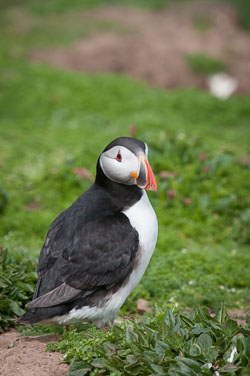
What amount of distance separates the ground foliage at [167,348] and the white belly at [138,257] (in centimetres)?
32

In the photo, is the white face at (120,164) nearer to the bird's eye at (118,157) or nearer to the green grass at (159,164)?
the bird's eye at (118,157)

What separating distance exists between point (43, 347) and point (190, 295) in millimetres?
1937

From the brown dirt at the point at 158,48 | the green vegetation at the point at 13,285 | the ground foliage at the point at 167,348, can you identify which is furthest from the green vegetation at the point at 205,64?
the ground foliage at the point at 167,348

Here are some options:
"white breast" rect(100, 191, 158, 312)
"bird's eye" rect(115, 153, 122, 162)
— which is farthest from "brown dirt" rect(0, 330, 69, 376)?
"bird's eye" rect(115, 153, 122, 162)

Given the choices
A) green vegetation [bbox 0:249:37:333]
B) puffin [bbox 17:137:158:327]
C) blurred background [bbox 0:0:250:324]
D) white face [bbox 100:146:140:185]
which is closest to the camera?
puffin [bbox 17:137:158:327]

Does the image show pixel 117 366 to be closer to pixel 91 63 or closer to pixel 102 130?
pixel 102 130

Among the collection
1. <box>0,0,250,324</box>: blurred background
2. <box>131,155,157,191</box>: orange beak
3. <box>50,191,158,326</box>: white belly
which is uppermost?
<box>131,155,157,191</box>: orange beak

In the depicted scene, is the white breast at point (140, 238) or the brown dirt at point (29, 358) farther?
the white breast at point (140, 238)

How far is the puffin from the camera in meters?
4.14

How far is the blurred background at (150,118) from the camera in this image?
654cm

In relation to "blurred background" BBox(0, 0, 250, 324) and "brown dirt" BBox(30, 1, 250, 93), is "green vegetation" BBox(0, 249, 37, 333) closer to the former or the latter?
"blurred background" BBox(0, 0, 250, 324)

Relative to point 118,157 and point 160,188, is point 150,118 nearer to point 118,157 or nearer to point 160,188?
point 160,188

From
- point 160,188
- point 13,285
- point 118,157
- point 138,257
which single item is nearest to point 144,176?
point 118,157

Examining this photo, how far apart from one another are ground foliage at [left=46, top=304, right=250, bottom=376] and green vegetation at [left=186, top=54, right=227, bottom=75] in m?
10.1
